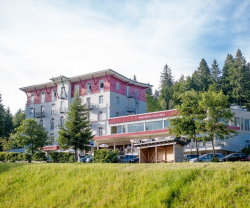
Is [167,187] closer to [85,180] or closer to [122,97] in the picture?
[85,180]

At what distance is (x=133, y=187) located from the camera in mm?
15164

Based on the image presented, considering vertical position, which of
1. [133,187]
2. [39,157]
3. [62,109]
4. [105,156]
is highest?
[62,109]

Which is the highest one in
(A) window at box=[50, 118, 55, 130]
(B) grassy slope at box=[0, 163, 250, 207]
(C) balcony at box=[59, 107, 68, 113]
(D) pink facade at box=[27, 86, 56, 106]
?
(D) pink facade at box=[27, 86, 56, 106]

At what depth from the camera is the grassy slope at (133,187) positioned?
12773 mm

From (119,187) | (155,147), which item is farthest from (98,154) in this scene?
(119,187)

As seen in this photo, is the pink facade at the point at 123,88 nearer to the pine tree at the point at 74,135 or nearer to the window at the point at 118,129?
the window at the point at 118,129

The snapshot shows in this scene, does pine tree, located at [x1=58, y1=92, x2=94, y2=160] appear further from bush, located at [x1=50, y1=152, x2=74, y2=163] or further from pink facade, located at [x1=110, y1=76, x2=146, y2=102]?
pink facade, located at [x1=110, y1=76, x2=146, y2=102]

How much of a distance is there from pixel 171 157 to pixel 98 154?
27.3ft

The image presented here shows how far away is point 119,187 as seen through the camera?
15492 millimetres

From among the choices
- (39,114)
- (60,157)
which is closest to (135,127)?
(60,157)

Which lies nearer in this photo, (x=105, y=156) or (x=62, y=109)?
(x=105, y=156)

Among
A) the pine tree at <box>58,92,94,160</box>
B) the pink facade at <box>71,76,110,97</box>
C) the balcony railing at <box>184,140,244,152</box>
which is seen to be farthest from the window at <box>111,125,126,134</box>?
the pine tree at <box>58,92,94,160</box>

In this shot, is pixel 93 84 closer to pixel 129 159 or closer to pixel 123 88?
pixel 123 88

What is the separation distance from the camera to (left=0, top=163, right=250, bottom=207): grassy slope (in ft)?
Result: 41.9
